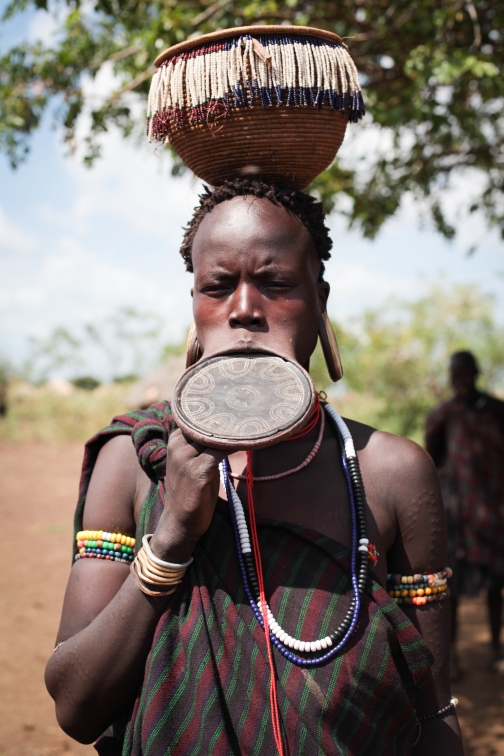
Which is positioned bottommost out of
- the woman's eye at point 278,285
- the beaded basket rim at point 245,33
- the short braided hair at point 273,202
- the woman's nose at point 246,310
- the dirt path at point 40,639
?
the dirt path at point 40,639

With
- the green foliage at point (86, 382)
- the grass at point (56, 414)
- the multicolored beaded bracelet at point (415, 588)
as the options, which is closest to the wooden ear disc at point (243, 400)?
the multicolored beaded bracelet at point (415, 588)

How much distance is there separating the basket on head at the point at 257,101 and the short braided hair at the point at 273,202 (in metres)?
0.08

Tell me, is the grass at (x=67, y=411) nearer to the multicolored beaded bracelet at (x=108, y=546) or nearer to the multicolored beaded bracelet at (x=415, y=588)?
the multicolored beaded bracelet at (x=415, y=588)

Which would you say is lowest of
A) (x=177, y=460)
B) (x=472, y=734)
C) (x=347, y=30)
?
(x=472, y=734)

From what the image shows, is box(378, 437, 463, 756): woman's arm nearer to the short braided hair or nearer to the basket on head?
the short braided hair

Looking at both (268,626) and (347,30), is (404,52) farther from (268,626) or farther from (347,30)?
(268,626)

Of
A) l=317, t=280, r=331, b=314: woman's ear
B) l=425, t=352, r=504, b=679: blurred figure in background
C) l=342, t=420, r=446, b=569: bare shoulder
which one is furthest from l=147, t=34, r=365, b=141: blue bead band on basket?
l=425, t=352, r=504, b=679: blurred figure in background

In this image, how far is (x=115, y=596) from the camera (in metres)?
1.51

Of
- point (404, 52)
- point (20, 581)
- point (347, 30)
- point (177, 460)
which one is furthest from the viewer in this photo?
point (20, 581)

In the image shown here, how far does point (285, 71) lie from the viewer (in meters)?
1.67

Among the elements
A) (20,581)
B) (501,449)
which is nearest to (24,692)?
(20,581)

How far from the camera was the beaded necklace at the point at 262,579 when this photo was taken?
1.47 m

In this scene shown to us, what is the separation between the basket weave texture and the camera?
1731 mm

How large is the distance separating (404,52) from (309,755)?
422 centimetres
